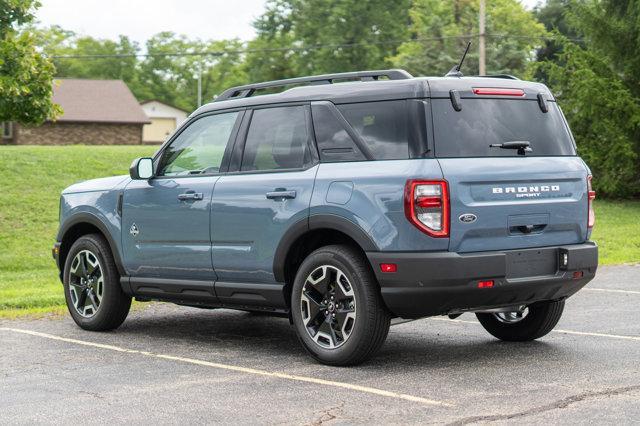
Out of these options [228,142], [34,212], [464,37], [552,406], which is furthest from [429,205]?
[464,37]

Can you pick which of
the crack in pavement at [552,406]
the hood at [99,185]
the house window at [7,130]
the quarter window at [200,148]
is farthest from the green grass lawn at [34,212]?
the house window at [7,130]

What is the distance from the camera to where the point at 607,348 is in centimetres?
827

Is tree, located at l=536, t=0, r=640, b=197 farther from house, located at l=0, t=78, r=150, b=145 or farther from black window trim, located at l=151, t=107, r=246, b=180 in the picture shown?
house, located at l=0, t=78, r=150, b=145

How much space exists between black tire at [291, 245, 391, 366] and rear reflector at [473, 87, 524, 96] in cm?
141

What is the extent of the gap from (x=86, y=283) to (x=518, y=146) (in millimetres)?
4169

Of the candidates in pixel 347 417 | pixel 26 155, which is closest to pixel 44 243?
pixel 26 155

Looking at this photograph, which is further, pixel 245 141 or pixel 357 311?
pixel 245 141

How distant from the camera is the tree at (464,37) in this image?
60.7 meters

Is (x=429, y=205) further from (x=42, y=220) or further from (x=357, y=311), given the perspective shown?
(x=42, y=220)

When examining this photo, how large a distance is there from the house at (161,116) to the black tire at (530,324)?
89.1 m

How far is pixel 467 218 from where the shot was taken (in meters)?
7.34

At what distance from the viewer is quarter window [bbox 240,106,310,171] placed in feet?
27.0

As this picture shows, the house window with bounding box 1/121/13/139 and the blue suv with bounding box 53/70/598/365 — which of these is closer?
the blue suv with bounding box 53/70/598/365

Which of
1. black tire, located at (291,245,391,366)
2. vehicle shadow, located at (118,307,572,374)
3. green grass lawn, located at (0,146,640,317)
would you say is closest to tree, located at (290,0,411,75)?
green grass lawn, located at (0,146,640,317)
